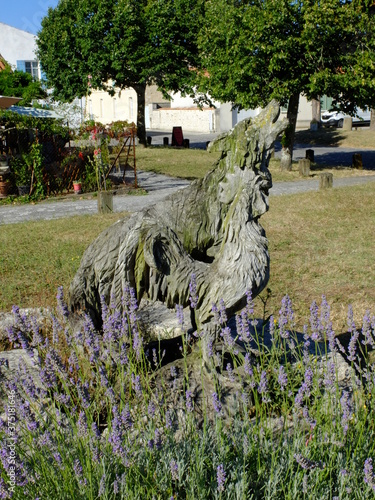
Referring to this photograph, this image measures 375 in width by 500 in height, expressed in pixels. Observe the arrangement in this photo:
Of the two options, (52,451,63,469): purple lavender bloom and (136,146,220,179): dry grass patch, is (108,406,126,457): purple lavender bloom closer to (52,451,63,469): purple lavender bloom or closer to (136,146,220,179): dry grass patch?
(52,451,63,469): purple lavender bloom

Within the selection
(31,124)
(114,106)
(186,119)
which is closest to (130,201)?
(31,124)

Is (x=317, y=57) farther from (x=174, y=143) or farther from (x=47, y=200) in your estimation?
(x=174, y=143)

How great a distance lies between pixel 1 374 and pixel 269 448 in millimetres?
2231

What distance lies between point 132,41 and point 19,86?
19.2 ft

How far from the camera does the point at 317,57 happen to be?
17562mm

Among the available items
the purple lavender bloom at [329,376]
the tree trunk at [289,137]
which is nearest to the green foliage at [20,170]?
the tree trunk at [289,137]

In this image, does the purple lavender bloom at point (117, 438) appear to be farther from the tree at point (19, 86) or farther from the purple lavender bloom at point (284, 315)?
the tree at point (19, 86)

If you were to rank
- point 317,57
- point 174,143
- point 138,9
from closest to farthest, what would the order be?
point 317,57
point 138,9
point 174,143

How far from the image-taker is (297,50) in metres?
17.6

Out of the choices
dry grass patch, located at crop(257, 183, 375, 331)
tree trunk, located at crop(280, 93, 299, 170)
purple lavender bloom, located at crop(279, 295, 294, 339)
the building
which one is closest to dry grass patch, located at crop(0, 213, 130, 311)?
dry grass patch, located at crop(257, 183, 375, 331)

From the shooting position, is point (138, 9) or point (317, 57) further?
point (138, 9)

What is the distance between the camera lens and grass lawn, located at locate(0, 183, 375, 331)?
7.21m

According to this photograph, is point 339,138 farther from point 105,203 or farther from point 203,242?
point 203,242

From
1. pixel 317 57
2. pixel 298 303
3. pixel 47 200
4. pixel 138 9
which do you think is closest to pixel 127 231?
pixel 298 303
